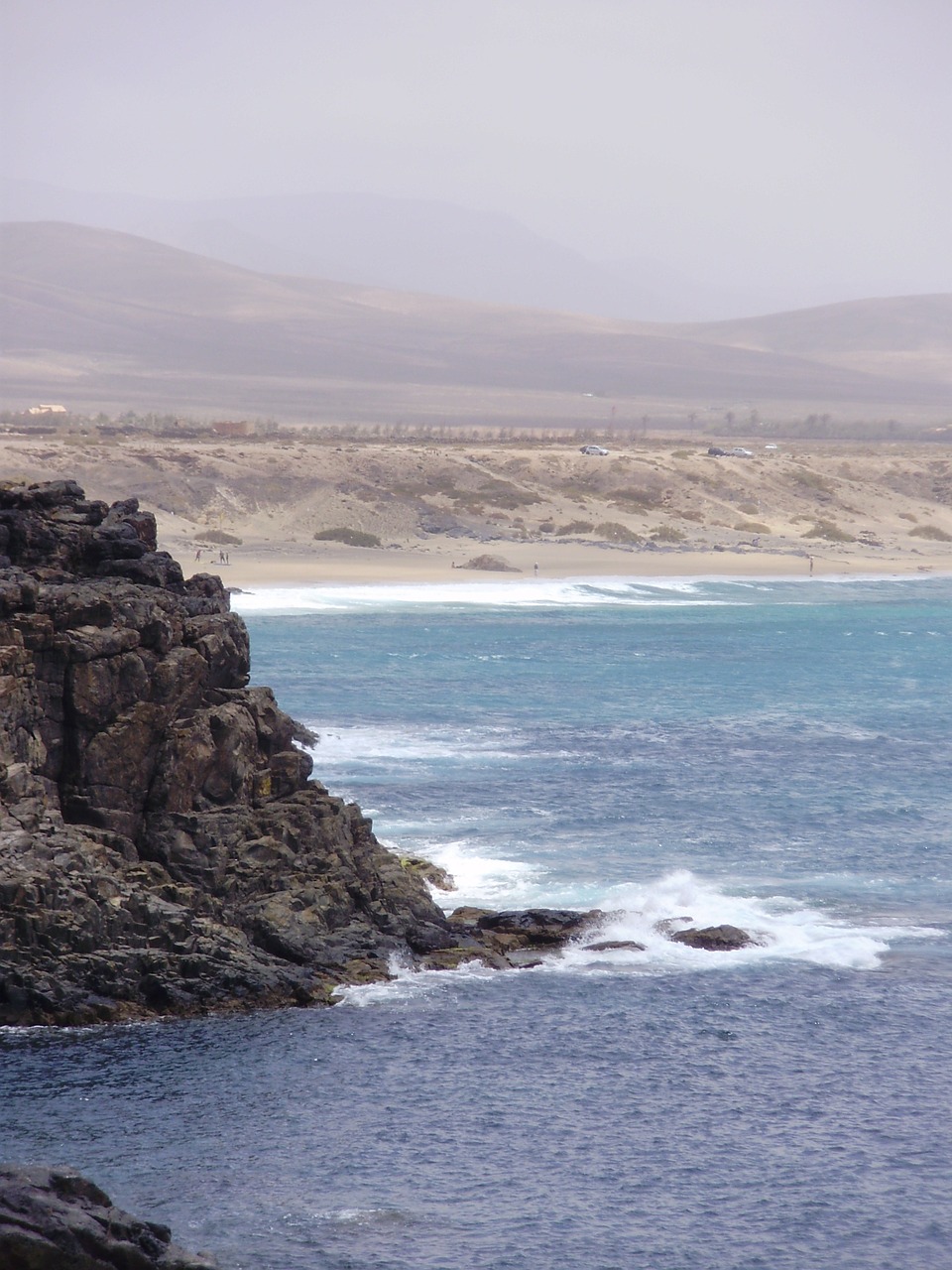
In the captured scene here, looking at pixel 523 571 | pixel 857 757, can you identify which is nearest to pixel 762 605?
pixel 523 571

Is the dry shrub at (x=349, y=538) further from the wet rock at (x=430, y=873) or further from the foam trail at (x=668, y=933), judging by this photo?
the wet rock at (x=430, y=873)

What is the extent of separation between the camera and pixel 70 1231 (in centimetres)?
1650

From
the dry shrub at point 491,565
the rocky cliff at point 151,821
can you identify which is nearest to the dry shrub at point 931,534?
the dry shrub at point 491,565

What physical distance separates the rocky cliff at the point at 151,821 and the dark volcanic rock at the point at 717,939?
12.3ft

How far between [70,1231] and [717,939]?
16.1m

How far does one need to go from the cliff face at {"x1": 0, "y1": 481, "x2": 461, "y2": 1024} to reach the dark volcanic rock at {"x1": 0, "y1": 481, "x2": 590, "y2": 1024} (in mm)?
33

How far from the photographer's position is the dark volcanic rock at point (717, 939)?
30.1 m

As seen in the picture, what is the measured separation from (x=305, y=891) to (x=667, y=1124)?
819cm

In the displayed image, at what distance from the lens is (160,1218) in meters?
19.5

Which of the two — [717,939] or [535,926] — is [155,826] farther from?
[717,939]

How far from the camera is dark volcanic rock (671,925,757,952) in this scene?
98.9 ft

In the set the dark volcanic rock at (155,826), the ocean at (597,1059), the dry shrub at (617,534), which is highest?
the dry shrub at (617,534)

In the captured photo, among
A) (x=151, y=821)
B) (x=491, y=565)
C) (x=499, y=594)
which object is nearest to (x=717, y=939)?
(x=151, y=821)

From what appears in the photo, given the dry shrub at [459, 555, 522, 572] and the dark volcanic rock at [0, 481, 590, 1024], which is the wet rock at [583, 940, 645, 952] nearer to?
the dark volcanic rock at [0, 481, 590, 1024]
